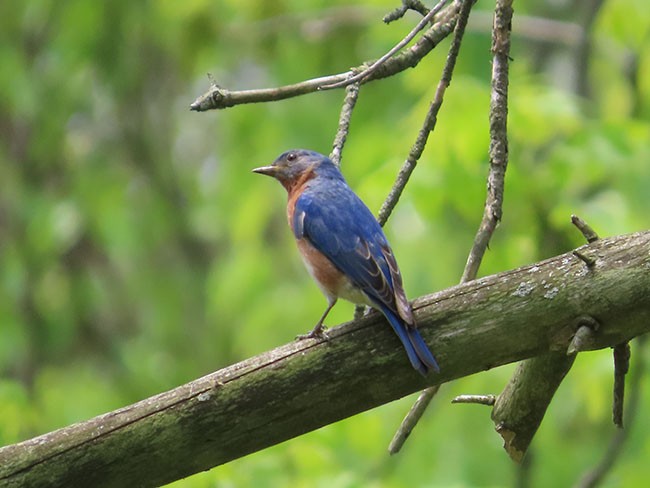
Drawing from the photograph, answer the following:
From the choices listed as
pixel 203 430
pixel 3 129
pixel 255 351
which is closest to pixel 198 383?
pixel 203 430

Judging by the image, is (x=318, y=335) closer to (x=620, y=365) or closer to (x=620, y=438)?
(x=620, y=365)

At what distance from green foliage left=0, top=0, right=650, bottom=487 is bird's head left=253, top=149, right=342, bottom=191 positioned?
1.47 feet

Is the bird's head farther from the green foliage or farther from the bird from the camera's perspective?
the green foliage

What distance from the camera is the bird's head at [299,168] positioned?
5547 millimetres

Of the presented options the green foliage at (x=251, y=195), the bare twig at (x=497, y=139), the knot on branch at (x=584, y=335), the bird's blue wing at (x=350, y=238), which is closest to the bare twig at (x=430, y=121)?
the bare twig at (x=497, y=139)

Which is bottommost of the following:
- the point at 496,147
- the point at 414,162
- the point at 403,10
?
the point at 496,147

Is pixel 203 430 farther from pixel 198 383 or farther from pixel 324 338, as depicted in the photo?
pixel 324 338

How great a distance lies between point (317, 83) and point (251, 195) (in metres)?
5.89

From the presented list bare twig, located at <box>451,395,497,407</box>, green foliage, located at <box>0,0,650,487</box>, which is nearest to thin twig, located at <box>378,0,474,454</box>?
bare twig, located at <box>451,395,497,407</box>

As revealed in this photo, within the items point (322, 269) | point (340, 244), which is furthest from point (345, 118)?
point (322, 269)

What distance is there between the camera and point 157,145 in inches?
467

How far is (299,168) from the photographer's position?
18.6 ft

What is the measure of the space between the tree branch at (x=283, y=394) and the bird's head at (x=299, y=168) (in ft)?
6.62

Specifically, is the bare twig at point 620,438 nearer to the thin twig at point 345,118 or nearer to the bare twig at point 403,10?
the thin twig at point 345,118
